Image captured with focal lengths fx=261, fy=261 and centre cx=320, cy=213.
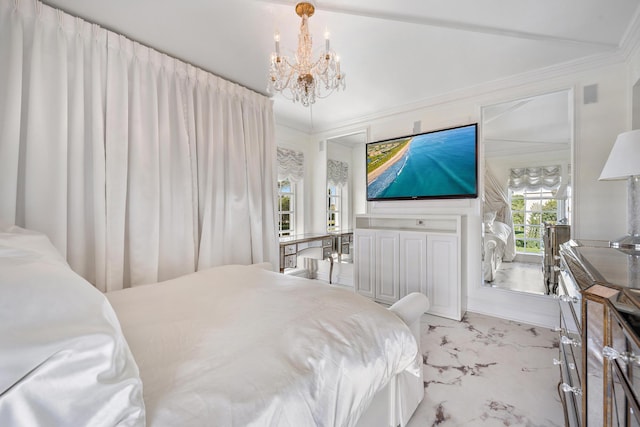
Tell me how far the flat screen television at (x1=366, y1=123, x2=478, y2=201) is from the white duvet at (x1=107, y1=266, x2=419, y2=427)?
2355mm

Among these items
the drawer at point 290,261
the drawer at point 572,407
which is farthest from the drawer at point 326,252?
the drawer at point 572,407

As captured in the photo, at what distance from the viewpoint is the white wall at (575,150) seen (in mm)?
2299

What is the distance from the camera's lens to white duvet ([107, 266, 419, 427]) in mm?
649

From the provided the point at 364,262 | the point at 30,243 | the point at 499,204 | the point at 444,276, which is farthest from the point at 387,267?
the point at 30,243

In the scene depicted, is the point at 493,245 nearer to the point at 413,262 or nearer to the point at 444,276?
the point at 444,276

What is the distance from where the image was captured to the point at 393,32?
2035mm

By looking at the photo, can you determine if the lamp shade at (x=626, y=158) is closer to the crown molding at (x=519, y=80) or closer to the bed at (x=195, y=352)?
the bed at (x=195, y=352)

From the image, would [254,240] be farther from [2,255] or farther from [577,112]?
[577,112]

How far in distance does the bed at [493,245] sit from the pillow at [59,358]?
128 inches

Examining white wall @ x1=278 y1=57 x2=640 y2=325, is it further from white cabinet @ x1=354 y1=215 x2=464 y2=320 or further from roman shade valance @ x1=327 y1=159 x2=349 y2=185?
roman shade valance @ x1=327 y1=159 x2=349 y2=185

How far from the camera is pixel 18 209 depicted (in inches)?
64.7

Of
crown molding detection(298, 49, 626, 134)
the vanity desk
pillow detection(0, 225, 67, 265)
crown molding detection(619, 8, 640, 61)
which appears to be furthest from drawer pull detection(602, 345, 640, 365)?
crown molding detection(298, 49, 626, 134)

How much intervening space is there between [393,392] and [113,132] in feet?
8.24

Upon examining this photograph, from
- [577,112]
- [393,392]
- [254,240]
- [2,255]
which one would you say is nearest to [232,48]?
[254,240]
